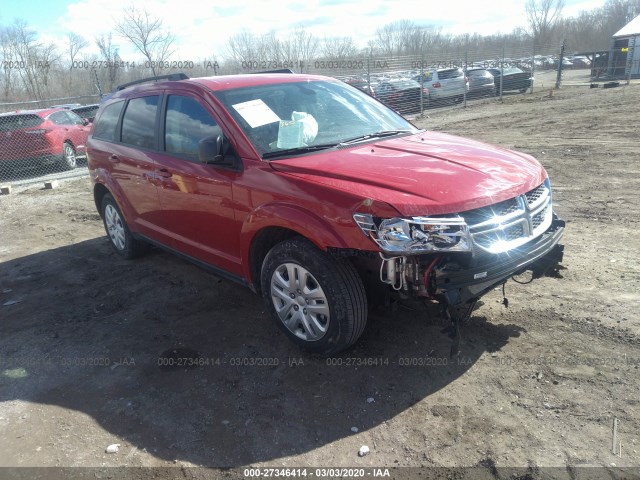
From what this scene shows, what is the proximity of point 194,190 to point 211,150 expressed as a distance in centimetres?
62

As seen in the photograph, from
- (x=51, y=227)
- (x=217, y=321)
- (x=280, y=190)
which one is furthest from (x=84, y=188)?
(x=280, y=190)

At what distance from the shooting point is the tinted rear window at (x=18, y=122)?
11.7m

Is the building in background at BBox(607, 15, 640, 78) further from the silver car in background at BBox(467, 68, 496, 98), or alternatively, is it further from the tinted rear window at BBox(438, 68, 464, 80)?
the tinted rear window at BBox(438, 68, 464, 80)

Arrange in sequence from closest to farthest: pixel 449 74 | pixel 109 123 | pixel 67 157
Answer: pixel 109 123
pixel 67 157
pixel 449 74

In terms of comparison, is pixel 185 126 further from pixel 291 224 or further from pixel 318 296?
pixel 318 296

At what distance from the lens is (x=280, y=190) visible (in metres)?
3.35

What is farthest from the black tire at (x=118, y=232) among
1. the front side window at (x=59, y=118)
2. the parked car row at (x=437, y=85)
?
the parked car row at (x=437, y=85)

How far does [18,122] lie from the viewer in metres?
11.9

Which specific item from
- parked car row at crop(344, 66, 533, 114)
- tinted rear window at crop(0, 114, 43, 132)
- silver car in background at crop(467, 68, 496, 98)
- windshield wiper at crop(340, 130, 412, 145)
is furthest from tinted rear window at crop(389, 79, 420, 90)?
windshield wiper at crop(340, 130, 412, 145)

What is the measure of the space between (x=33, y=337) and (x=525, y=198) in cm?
403

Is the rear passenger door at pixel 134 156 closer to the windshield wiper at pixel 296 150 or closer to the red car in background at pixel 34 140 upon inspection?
the windshield wiper at pixel 296 150

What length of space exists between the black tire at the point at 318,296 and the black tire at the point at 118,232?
2.63 metres

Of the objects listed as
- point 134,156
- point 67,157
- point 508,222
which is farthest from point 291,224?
point 67,157

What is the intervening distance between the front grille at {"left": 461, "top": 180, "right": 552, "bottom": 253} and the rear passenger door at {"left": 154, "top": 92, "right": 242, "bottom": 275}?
170 centimetres
